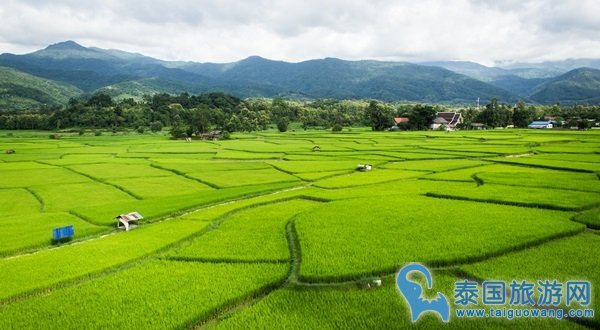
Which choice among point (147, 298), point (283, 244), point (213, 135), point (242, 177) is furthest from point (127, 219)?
point (213, 135)

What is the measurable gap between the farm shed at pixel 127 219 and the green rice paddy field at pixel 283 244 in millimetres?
447

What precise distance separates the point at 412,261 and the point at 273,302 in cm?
492

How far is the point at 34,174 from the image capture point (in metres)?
37.0

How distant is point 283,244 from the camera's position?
16.2 m

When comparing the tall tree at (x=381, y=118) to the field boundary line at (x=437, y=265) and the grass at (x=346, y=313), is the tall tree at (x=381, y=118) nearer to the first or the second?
the field boundary line at (x=437, y=265)

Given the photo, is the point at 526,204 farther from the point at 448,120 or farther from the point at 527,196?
the point at 448,120

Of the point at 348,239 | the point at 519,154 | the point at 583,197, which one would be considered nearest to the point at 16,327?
the point at 348,239

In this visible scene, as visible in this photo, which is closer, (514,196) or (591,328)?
(591,328)

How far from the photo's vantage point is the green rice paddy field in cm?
1080

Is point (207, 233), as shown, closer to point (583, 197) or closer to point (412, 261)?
point (412, 261)

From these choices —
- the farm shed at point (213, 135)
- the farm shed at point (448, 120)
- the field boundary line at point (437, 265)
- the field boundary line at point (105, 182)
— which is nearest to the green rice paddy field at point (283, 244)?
the field boundary line at point (437, 265)

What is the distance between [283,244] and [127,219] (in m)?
8.65

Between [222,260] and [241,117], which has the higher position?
[241,117]

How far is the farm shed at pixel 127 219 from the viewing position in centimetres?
2005
